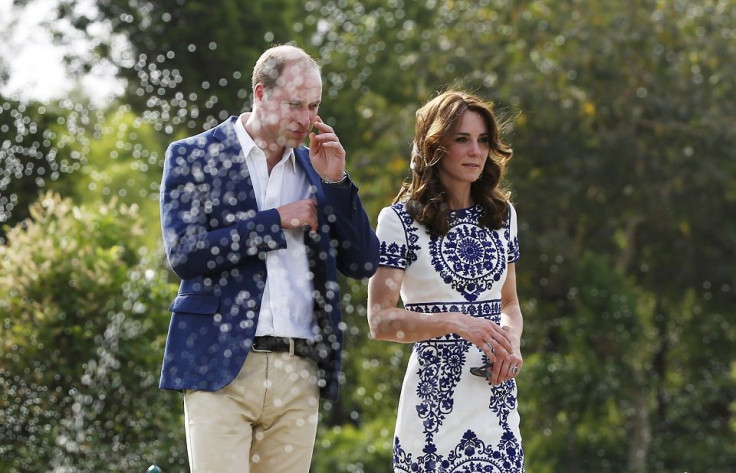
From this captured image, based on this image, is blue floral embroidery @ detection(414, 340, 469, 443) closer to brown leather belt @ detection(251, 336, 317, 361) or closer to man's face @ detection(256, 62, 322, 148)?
brown leather belt @ detection(251, 336, 317, 361)

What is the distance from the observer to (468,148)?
388 cm

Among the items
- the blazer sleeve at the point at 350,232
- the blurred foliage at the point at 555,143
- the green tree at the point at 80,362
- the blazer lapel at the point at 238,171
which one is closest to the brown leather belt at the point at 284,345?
the blazer sleeve at the point at 350,232

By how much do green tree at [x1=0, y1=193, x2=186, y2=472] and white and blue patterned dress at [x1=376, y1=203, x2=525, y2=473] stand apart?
3.94 meters

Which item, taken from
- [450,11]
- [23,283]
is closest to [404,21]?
[450,11]

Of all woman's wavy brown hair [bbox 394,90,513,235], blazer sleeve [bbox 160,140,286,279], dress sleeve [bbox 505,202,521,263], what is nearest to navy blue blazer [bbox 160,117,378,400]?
blazer sleeve [bbox 160,140,286,279]

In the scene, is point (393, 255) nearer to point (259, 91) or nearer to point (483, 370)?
point (483, 370)

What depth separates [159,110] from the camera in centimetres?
1664

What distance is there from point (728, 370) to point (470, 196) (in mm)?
16920

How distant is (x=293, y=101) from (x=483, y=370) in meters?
1.04

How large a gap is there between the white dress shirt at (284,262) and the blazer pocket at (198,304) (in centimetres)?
13

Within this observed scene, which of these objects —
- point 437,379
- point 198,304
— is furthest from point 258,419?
point 437,379

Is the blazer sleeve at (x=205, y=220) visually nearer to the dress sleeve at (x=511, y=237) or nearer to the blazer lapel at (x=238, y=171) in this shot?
the blazer lapel at (x=238, y=171)

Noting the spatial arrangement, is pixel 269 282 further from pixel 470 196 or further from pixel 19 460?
pixel 19 460

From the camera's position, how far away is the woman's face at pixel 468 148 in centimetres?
387
